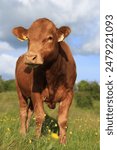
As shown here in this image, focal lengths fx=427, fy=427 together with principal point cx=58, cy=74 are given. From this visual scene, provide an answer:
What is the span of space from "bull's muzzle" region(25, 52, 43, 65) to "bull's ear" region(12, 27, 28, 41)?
3.49 ft

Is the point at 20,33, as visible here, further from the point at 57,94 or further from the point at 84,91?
the point at 84,91

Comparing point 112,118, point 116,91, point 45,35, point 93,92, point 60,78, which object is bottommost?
point 112,118

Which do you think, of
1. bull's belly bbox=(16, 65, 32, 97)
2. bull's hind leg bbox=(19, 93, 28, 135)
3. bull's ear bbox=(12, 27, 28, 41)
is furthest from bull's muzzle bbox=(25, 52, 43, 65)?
bull's hind leg bbox=(19, 93, 28, 135)

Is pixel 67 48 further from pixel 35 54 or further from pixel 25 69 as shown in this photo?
pixel 35 54

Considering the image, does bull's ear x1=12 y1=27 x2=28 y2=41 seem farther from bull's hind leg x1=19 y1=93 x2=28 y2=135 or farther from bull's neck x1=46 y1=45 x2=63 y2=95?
bull's hind leg x1=19 y1=93 x2=28 y2=135

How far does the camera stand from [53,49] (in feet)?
29.8

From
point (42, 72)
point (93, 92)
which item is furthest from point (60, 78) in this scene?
point (93, 92)

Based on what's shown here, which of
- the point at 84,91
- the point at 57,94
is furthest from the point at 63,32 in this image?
the point at 84,91

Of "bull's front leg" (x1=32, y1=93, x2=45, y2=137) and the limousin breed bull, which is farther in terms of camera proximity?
"bull's front leg" (x1=32, y1=93, x2=45, y2=137)

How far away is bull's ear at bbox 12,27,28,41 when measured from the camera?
9.44m

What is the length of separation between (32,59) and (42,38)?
76 cm

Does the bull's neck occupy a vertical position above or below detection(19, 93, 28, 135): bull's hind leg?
above

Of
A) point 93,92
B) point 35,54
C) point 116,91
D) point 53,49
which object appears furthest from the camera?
point 93,92

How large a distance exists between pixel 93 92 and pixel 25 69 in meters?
31.5
